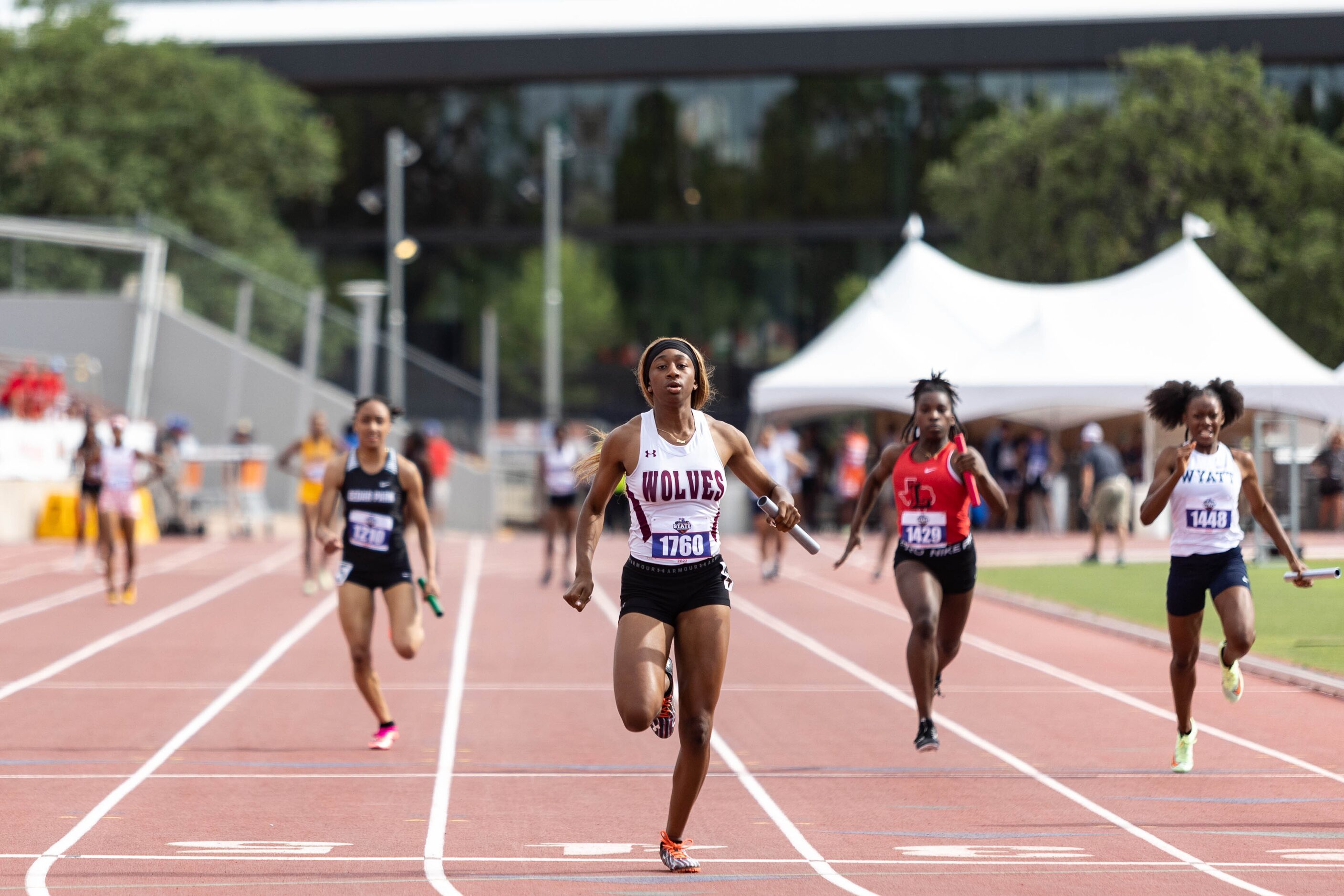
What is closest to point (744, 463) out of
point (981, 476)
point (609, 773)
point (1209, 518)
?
point (981, 476)

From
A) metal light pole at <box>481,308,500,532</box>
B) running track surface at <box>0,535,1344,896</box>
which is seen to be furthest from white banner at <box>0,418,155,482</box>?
running track surface at <box>0,535,1344,896</box>

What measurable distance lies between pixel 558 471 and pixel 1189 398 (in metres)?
12.8

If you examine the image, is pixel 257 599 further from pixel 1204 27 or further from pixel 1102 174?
pixel 1204 27

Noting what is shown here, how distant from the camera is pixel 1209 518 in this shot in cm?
992

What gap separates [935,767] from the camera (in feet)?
33.6

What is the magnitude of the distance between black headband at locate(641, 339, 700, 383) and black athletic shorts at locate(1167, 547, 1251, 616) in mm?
3546

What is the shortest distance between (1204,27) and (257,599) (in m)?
39.3

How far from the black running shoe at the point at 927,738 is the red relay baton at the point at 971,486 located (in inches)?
46.6

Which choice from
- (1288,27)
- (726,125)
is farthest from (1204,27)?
(726,125)

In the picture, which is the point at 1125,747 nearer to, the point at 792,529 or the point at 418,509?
the point at 418,509

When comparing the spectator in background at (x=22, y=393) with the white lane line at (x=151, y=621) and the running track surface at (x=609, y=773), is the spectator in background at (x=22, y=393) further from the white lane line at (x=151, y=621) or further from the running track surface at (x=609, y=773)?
the running track surface at (x=609, y=773)

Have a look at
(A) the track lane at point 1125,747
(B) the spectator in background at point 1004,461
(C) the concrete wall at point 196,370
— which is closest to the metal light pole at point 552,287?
(C) the concrete wall at point 196,370

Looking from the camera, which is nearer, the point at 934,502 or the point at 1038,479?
the point at 934,502

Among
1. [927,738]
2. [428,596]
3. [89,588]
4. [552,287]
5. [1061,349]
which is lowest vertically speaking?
[89,588]
